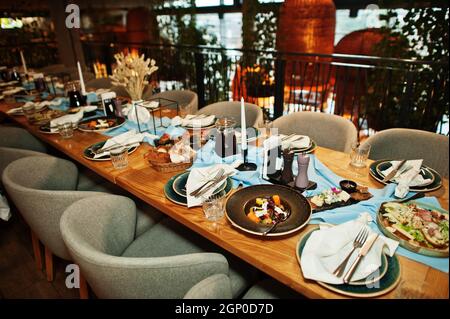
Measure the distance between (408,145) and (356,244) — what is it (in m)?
0.94

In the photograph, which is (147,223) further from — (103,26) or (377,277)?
(103,26)

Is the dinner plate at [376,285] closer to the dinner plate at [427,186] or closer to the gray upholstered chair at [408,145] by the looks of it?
the dinner plate at [427,186]

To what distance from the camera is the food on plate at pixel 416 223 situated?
0.87 m

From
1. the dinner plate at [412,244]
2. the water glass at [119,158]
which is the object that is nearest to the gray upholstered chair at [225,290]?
the dinner plate at [412,244]

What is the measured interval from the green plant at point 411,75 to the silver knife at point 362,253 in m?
2.03

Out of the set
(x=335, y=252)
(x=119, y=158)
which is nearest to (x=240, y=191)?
(x=335, y=252)

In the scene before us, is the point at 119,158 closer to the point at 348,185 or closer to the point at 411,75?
the point at 348,185

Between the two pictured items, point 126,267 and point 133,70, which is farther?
point 133,70

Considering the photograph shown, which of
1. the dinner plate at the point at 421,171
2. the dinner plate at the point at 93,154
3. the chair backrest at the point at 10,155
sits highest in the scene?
the dinner plate at the point at 421,171

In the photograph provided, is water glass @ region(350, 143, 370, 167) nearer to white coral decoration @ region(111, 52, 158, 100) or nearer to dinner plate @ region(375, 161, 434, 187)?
dinner plate @ region(375, 161, 434, 187)

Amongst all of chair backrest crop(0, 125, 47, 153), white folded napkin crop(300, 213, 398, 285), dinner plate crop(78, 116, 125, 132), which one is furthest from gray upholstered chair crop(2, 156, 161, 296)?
white folded napkin crop(300, 213, 398, 285)

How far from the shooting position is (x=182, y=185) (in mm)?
1269
